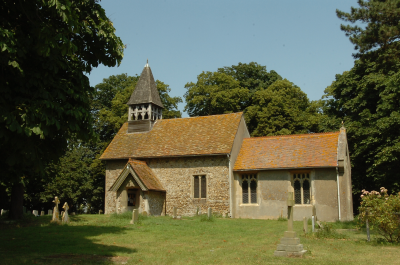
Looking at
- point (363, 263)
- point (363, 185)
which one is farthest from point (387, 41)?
point (363, 263)

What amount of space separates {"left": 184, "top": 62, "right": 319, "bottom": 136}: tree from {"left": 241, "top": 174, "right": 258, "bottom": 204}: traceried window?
1293cm

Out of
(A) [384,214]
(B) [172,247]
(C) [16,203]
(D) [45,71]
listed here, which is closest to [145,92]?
(C) [16,203]

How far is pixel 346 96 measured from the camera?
33.0m

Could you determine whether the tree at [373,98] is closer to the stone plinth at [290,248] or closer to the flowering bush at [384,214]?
the flowering bush at [384,214]

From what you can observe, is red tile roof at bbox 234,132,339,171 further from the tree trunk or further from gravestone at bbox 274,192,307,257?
the tree trunk

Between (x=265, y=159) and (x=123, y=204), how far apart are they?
11.1 meters

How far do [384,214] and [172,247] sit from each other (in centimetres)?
785

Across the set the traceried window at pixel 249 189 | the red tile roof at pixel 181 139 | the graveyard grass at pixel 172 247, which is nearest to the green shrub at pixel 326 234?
the graveyard grass at pixel 172 247

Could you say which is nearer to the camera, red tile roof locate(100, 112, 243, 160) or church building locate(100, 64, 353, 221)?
church building locate(100, 64, 353, 221)

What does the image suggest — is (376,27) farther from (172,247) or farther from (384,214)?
(172,247)

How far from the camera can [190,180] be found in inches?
1129

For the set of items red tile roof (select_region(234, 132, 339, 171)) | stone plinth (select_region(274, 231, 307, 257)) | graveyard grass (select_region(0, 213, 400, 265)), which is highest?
red tile roof (select_region(234, 132, 339, 171))

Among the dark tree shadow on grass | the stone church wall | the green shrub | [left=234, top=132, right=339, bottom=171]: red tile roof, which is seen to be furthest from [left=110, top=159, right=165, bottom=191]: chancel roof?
the green shrub

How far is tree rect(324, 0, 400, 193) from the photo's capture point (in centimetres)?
2331
